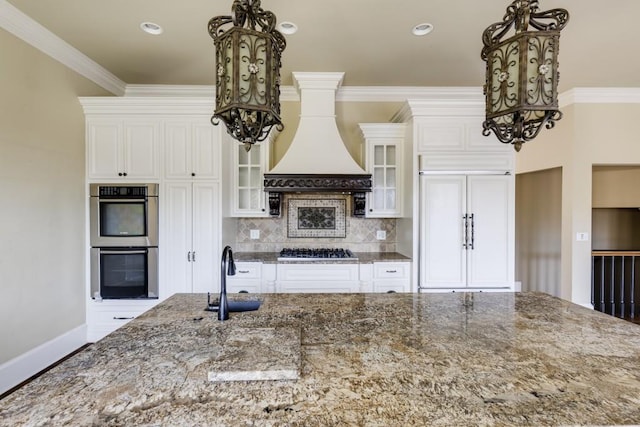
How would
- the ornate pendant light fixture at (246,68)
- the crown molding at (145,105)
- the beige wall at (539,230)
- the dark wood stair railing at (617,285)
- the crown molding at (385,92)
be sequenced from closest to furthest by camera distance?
1. the ornate pendant light fixture at (246,68)
2. the crown molding at (145,105)
3. the crown molding at (385,92)
4. the beige wall at (539,230)
5. the dark wood stair railing at (617,285)

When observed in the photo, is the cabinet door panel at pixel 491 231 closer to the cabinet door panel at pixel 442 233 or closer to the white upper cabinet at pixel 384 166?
the cabinet door panel at pixel 442 233

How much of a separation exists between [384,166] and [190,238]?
93.6 inches

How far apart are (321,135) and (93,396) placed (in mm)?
3087

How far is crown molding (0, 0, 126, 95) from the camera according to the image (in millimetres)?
2584

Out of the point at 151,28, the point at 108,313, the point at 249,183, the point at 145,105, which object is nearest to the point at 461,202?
the point at 249,183

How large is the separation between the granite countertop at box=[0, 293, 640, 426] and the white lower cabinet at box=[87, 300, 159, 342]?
2.21 metres

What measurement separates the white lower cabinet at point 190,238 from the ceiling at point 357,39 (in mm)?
1393

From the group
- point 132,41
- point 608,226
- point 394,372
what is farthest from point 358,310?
point 608,226

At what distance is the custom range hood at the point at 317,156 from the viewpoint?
3.48 metres

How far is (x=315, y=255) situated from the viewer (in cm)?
367

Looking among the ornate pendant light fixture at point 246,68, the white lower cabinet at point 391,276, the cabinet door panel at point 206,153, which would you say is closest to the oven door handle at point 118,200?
the cabinet door panel at point 206,153

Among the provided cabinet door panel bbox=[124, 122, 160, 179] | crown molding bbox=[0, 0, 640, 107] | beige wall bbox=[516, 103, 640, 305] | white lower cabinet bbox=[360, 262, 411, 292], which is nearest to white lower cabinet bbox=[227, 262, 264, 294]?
white lower cabinet bbox=[360, 262, 411, 292]

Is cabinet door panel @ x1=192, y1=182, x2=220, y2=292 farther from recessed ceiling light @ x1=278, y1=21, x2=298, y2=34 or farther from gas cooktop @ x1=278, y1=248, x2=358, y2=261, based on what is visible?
recessed ceiling light @ x1=278, y1=21, x2=298, y2=34

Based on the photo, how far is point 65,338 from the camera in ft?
10.4
